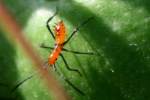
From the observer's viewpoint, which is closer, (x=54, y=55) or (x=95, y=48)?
(x=95, y=48)

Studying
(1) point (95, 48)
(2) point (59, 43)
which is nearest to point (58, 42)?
(2) point (59, 43)

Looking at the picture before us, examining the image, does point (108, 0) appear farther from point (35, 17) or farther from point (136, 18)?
point (35, 17)

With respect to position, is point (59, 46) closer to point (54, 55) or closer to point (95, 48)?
point (54, 55)

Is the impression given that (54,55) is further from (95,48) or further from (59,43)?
(95,48)

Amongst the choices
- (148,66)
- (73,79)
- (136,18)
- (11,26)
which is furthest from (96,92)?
(11,26)
